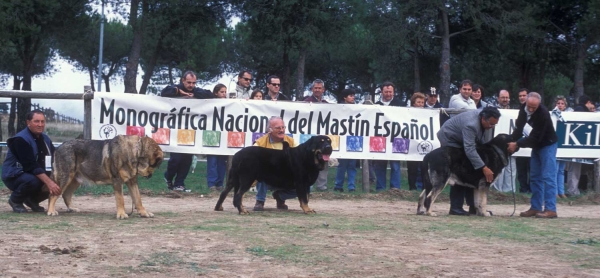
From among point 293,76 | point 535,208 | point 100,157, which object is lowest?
point 535,208

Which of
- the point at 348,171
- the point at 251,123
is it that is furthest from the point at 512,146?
the point at 251,123

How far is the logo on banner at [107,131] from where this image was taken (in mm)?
13359

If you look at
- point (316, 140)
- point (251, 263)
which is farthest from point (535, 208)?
point (251, 263)

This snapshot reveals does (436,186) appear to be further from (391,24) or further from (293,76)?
(293,76)

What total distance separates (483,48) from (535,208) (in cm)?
2243

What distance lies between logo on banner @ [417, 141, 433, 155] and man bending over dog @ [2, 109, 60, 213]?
7.09m

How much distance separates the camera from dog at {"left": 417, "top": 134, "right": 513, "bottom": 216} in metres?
11.2

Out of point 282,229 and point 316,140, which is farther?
point 316,140

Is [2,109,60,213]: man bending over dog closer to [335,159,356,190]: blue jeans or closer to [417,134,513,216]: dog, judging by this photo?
[417,134,513,216]: dog

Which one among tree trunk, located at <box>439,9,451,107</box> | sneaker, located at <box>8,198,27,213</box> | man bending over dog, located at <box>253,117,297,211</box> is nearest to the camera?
sneaker, located at <box>8,198,27,213</box>

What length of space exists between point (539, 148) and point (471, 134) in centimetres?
144

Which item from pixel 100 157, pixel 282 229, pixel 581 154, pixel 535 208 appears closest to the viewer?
pixel 282 229

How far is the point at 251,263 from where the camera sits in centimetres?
672

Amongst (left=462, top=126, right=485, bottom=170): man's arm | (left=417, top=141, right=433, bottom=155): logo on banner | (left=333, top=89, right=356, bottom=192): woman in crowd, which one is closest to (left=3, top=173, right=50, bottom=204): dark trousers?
(left=462, top=126, right=485, bottom=170): man's arm
